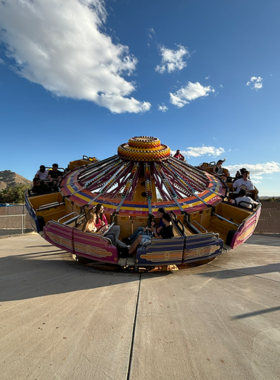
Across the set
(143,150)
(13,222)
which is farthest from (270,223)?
(13,222)

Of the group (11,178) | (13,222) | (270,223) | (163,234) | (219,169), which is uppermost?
(11,178)

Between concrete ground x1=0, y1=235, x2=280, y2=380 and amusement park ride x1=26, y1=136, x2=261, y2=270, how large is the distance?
595 millimetres

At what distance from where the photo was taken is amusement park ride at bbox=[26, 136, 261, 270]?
4668 mm

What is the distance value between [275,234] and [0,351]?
1407 centimetres

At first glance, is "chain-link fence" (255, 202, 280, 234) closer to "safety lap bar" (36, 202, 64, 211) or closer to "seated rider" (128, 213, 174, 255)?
"seated rider" (128, 213, 174, 255)

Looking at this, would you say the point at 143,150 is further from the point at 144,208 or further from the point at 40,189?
the point at 40,189

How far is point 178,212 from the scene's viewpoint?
6.12 m

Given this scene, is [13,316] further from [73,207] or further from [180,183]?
[180,183]

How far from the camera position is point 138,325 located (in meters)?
3.03

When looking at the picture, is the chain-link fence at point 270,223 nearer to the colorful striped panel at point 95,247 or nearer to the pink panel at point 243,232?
the pink panel at point 243,232

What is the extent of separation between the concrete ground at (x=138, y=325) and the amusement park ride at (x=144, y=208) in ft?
1.95

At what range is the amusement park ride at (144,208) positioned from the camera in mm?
4668

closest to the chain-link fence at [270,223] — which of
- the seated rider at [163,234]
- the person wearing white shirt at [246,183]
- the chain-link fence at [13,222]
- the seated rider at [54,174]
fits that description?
the person wearing white shirt at [246,183]

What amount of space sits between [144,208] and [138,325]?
3.36 meters
